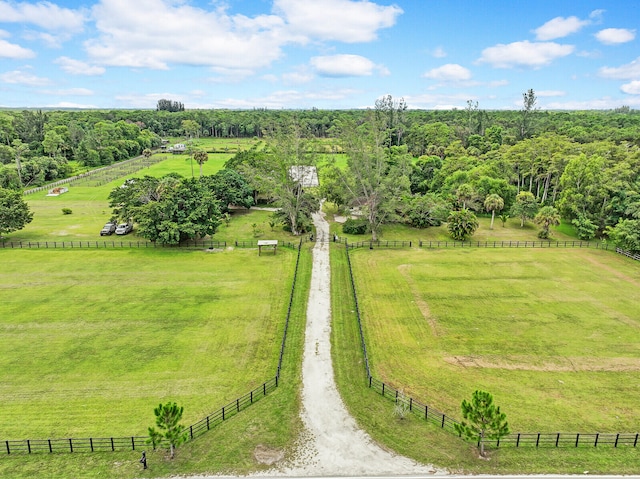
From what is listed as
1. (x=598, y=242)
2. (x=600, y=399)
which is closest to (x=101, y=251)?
(x=600, y=399)

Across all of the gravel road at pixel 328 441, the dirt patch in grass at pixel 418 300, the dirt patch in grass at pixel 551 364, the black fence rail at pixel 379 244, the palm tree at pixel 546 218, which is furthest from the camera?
the palm tree at pixel 546 218

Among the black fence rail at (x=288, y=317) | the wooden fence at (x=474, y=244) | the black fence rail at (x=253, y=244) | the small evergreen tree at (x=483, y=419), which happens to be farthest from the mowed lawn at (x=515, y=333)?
the black fence rail at (x=253, y=244)

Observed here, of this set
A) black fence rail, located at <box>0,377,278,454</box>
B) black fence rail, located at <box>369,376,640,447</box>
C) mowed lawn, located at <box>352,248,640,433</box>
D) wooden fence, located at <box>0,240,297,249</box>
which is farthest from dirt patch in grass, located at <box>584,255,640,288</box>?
black fence rail, located at <box>0,377,278,454</box>

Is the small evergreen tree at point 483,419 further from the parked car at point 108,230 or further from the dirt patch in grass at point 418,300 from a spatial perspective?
the parked car at point 108,230

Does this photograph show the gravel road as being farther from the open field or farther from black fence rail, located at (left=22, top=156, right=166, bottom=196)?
black fence rail, located at (left=22, top=156, right=166, bottom=196)

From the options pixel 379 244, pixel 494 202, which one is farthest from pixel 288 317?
pixel 494 202

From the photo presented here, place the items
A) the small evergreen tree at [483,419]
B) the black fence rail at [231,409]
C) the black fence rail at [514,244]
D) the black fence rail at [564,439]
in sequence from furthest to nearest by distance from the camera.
A: the black fence rail at [514,244], the black fence rail at [231,409], the black fence rail at [564,439], the small evergreen tree at [483,419]

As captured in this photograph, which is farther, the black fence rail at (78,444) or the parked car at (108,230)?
the parked car at (108,230)
